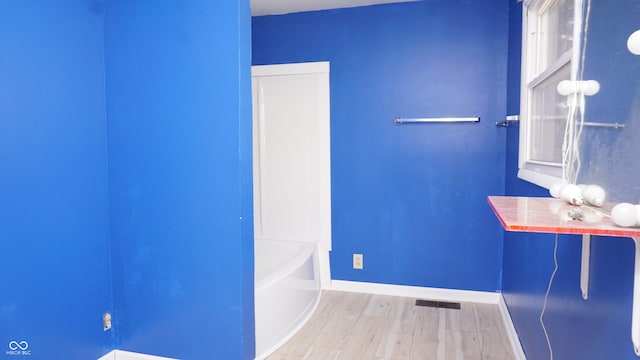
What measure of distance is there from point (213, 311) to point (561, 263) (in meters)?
1.40

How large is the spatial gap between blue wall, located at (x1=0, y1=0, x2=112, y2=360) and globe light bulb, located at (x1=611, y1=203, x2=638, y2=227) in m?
1.81

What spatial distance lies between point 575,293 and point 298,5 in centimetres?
243

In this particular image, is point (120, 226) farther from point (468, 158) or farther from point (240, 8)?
point (468, 158)

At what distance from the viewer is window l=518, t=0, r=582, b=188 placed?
4.72 feet

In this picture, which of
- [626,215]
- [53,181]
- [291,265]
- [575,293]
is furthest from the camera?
[291,265]

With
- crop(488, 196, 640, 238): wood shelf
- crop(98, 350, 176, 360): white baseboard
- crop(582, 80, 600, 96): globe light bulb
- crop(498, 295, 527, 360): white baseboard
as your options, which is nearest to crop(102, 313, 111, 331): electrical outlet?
crop(98, 350, 176, 360): white baseboard

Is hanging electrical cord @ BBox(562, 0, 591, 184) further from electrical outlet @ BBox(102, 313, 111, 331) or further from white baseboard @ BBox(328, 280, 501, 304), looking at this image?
electrical outlet @ BBox(102, 313, 111, 331)

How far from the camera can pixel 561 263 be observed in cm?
129

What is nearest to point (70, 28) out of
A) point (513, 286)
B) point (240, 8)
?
point (240, 8)

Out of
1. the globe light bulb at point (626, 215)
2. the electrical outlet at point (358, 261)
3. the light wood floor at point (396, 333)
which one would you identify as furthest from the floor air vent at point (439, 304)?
the globe light bulb at point (626, 215)

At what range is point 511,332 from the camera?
2205 mm

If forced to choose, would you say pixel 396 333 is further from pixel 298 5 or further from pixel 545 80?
pixel 298 5

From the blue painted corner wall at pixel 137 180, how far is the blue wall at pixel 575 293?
121 cm

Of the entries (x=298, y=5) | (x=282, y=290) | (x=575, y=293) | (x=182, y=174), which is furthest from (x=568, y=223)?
(x=298, y=5)
